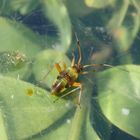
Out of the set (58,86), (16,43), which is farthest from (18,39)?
(58,86)

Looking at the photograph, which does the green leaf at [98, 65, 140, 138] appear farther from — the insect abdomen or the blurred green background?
the insect abdomen

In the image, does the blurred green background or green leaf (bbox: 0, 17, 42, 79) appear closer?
the blurred green background

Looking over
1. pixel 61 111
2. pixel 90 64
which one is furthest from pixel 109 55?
pixel 61 111

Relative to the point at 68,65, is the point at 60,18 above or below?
above

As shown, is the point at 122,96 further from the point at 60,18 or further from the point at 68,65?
the point at 60,18

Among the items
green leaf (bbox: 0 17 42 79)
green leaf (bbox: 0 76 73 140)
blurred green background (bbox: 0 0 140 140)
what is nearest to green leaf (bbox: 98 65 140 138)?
blurred green background (bbox: 0 0 140 140)

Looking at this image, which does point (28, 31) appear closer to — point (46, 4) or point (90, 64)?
point (46, 4)

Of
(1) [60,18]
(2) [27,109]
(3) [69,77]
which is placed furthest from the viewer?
(1) [60,18]

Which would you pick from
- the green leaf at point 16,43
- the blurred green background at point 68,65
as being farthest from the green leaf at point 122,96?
the green leaf at point 16,43
